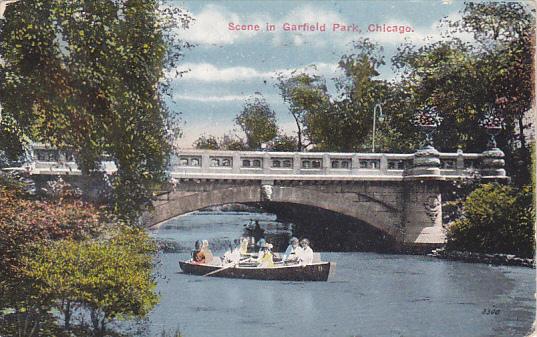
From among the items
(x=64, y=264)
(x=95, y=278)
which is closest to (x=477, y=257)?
(x=95, y=278)

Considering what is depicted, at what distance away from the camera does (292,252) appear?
3945 mm

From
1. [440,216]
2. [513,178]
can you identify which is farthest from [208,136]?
[513,178]

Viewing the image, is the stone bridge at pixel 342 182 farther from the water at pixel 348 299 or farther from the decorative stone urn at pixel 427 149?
the water at pixel 348 299

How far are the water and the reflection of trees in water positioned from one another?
0.06m

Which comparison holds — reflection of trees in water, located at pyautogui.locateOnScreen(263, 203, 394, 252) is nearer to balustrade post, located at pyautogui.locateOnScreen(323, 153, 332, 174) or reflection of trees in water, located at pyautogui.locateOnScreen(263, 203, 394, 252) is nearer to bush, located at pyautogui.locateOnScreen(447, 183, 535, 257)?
balustrade post, located at pyautogui.locateOnScreen(323, 153, 332, 174)

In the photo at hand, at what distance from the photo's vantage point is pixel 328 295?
12.8 ft

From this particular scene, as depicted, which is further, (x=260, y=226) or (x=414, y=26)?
(x=260, y=226)

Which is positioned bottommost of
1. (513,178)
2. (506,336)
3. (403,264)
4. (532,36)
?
(506,336)

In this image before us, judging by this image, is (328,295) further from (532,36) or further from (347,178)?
(532,36)

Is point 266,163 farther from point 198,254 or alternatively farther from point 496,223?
point 496,223

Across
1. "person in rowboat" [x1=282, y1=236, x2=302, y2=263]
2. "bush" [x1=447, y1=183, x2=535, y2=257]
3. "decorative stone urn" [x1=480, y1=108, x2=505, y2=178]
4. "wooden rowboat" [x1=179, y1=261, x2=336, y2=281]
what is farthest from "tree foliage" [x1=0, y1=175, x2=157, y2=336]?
"decorative stone urn" [x1=480, y1=108, x2=505, y2=178]

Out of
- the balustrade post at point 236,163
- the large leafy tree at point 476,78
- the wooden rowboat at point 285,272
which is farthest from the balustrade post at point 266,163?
the large leafy tree at point 476,78

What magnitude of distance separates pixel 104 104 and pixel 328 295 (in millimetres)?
1366

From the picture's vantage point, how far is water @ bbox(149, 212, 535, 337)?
3809mm
